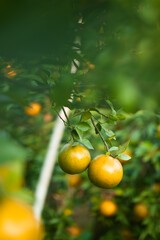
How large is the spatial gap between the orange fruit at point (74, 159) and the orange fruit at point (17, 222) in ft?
1.82

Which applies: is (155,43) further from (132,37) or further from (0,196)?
(0,196)

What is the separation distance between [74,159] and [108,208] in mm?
1310

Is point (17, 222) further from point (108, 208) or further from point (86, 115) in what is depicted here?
point (108, 208)

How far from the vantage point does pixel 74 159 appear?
2.65 feet

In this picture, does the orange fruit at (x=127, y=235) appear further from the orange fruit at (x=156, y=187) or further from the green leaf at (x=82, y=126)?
the green leaf at (x=82, y=126)

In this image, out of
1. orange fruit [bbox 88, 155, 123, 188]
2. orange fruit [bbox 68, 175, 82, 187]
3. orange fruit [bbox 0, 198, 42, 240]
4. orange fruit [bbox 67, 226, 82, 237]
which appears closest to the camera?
orange fruit [bbox 0, 198, 42, 240]

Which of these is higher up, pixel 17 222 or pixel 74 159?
pixel 17 222

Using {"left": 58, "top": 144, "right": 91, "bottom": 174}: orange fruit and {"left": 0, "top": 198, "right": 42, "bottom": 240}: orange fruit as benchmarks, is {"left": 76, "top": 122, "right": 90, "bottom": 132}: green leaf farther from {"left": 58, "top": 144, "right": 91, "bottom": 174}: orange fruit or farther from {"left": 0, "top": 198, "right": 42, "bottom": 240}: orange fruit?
{"left": 0, "top": 198, "right": 42, "bottom": 240}: orange fruit

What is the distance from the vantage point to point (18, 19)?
0.33 metres

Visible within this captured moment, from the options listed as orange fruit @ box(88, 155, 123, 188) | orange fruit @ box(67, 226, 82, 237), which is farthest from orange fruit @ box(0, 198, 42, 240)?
orange fruit @ box(67, 226, 82, 237)

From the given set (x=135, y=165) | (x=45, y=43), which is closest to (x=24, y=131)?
(x=135, y=165)

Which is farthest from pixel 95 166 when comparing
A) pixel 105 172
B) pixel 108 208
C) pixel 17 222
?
pixel 108 208

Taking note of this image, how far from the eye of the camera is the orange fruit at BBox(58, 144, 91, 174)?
2.66 ft

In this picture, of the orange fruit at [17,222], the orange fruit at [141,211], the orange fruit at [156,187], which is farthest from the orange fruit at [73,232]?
the orange fruit at [17,222]
